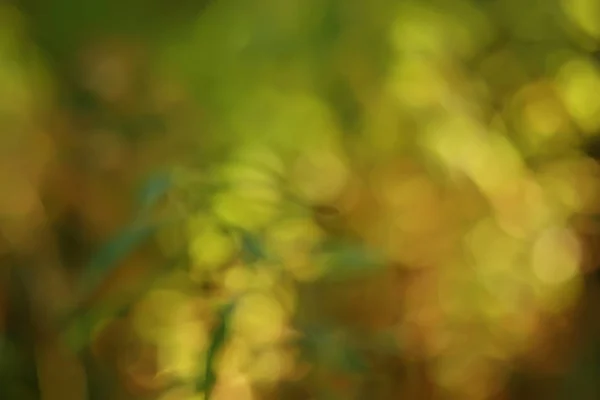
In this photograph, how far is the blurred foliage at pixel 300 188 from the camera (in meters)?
0.75

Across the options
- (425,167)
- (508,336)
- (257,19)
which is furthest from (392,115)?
(508,336)

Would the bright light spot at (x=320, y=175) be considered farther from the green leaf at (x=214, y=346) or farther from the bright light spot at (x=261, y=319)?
the green leaf at (x=214, y=346)

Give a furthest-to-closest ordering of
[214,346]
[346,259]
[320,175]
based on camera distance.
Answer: [320,175] → [346,259] → [214,346]

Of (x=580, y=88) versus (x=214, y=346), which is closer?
(x=214, y=346)

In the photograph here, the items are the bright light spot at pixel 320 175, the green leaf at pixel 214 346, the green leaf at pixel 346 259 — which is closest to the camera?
the green leaf at pixel 214 346

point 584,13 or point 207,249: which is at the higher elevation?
point 584,13

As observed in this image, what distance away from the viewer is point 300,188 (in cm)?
81

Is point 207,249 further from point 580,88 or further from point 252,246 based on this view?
point 580,88

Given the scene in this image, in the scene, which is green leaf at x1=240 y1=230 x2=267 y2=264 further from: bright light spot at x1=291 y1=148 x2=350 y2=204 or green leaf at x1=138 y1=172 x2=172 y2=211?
bright light spot at x1=291 y1=148 x2=350 y2=204

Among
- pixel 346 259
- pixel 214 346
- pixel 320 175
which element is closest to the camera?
pixel 214 346

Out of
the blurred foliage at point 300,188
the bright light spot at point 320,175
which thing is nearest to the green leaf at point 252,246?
the blurred foliage at point 300,188

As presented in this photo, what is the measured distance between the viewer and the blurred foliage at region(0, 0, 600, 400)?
2.46 feet

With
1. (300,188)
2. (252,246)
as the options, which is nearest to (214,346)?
(252,246)

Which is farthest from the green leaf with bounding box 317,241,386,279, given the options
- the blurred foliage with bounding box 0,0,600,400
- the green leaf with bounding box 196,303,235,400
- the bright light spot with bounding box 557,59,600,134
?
the bright light spot with bounding box 557,59,600,134
